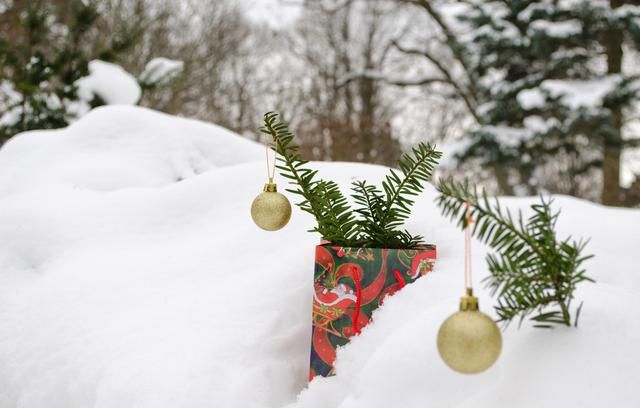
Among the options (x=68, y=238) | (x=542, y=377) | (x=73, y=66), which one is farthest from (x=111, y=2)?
(x=542, y=377)

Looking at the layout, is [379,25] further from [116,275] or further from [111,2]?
[116,275]

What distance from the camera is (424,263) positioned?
0.84 metres

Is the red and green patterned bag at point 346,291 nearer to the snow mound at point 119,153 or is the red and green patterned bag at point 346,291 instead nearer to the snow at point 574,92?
the snow mound at point 119,153

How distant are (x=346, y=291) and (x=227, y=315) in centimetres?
26

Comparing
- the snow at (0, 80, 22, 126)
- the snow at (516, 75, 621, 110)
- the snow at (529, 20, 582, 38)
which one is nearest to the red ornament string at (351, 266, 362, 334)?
the snow at (0, 80, 22, 126)

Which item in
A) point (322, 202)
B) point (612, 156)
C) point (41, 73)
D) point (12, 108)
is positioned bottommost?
point (612, 156)

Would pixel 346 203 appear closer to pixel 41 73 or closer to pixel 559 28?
pixel 41 73

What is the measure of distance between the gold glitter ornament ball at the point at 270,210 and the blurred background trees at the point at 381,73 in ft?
9.74

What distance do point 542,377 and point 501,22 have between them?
629cm

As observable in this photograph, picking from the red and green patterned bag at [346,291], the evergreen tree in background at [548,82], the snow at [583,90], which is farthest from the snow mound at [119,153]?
the evergreen tree in background at [548,82]

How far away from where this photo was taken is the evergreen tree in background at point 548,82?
17.0 feet

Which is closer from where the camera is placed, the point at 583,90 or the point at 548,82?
the point at 583,90

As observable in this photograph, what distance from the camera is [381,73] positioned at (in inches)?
342

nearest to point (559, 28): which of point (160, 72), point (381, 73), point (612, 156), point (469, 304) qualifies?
point (612, 156)
